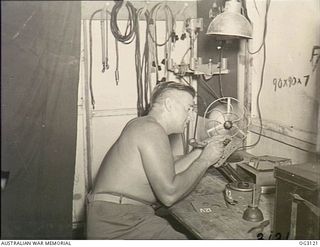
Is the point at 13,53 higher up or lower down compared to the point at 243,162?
higher up

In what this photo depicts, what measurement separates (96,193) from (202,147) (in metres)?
0.50

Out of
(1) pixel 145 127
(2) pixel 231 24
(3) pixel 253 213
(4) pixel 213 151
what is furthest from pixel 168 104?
(3) pixel 253 213

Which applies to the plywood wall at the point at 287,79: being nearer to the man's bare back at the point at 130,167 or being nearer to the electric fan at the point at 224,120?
the electric fan at the point at 224,120

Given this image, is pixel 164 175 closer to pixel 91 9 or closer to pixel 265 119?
pixel 265 119

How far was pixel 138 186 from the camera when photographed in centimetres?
140

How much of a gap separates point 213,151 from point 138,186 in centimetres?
33

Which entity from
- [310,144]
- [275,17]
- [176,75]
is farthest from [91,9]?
[310,144]

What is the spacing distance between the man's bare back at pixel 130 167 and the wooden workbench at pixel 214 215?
0.16m

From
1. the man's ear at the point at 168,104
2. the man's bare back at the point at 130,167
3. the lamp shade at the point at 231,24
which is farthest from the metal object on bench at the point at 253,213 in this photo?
the lamp shade at the point at 231,24

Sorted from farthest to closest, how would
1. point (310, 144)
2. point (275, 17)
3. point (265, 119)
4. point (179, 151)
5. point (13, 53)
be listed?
point (179, 151)
point (265, 119)
point (275, 17)
point (310, 144)
point (13, 53)

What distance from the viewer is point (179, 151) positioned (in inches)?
84.8

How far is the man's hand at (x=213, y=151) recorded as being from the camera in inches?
58.3

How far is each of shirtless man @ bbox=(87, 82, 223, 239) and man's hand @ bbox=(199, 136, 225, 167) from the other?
0.04 metres

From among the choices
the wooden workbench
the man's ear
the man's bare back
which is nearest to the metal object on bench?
the wooden workbench
